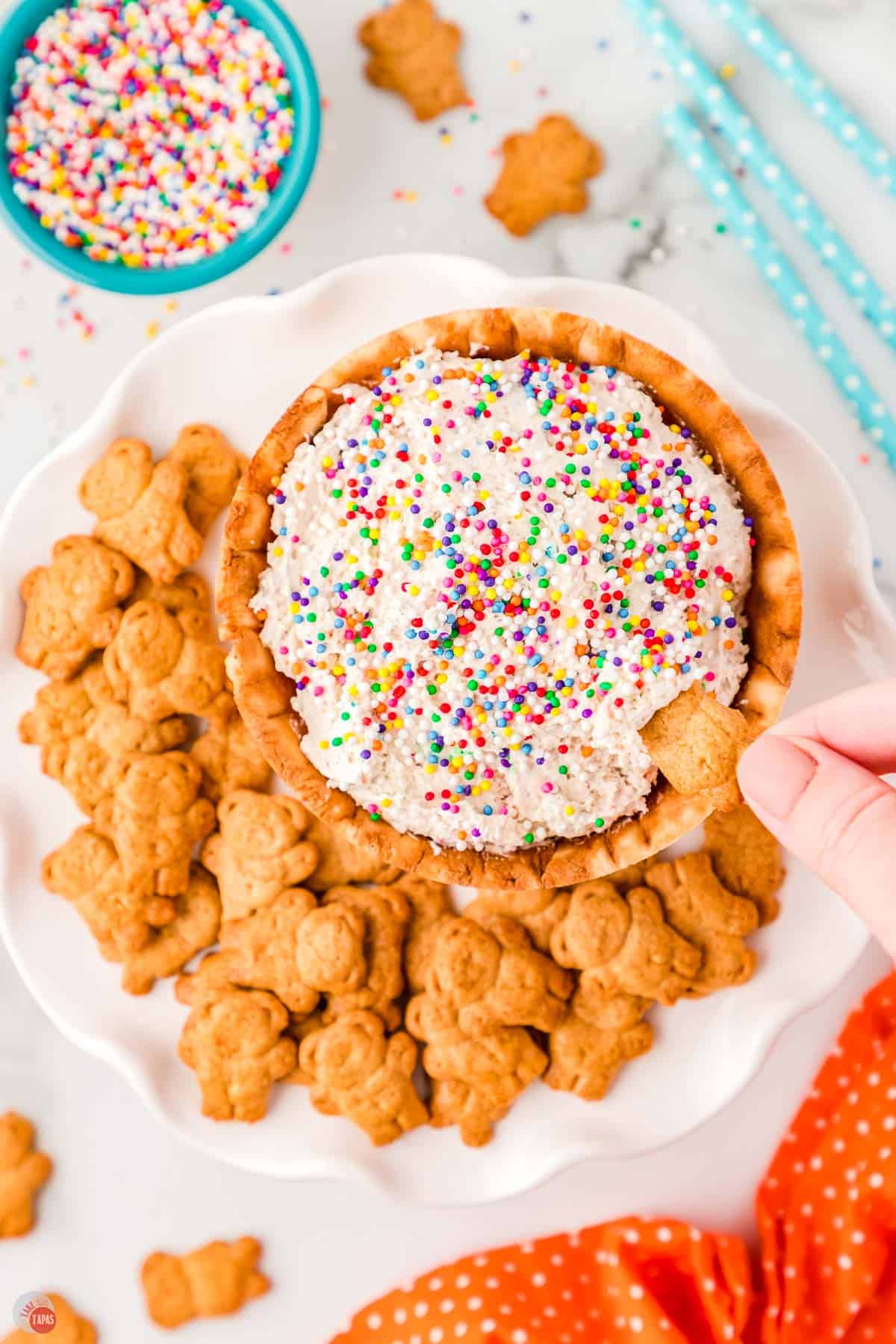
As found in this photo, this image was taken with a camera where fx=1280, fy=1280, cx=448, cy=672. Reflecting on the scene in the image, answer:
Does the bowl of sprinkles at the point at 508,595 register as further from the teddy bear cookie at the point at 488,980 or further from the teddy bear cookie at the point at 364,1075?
the teddy bear cookie at the point at 364,1075

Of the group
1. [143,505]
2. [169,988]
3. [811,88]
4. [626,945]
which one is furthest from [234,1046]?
[811,88]

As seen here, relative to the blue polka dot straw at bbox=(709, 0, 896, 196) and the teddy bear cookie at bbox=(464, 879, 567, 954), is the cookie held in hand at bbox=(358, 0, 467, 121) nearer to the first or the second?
the blue polka dot straw at bbox=(709, 0, 896, 196)

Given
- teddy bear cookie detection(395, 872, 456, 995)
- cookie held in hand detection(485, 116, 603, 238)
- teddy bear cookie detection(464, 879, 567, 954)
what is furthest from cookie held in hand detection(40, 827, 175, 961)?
cookie held in hand detection(485, 116, 603, 238)

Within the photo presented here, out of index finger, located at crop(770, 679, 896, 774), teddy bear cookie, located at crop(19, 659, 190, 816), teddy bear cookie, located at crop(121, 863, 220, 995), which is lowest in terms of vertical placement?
teddy bear cookie, located at crop(121, 863, 220, 995)

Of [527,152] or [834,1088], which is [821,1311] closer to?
[834,1088]

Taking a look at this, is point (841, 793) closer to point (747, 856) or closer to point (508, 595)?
point (508, 595)

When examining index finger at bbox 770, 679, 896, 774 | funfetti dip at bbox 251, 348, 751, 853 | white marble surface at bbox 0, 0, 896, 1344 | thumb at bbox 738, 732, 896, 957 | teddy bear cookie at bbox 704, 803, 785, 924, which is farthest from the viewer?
white marble surface at bbox 0, 0, 896, 1344

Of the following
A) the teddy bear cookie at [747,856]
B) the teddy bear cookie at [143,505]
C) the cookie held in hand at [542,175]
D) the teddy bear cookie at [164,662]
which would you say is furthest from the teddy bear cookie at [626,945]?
the cookie held in hand at [542,175]
